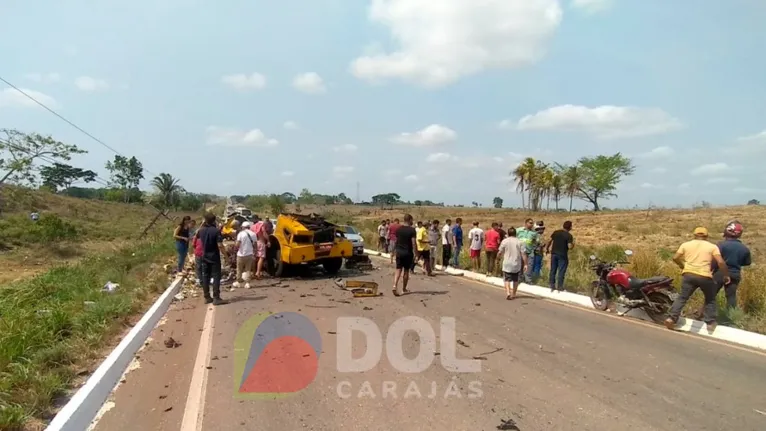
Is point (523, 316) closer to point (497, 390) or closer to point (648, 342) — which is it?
point (648, 342)

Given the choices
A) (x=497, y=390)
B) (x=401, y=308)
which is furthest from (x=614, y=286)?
(x=497, y=390)

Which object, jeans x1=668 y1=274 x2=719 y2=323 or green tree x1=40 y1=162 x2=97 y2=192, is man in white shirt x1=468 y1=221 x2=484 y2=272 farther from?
green tree x1=40 y1=162 x2=97 y2=192

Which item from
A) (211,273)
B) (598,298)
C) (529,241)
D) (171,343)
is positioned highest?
(529,241)

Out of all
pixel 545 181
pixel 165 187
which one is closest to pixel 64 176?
pixel 165 187

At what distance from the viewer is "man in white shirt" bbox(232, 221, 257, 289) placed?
1316 centimetres

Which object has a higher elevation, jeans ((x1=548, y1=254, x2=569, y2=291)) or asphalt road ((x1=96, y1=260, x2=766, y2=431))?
jeans ((x1=548, y1=254, x2=569, y2=291))

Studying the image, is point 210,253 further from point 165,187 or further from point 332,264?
point 165,187

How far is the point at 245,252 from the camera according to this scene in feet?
43.1

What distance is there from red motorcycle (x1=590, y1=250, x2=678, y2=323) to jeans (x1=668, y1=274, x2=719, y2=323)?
0.57 meters

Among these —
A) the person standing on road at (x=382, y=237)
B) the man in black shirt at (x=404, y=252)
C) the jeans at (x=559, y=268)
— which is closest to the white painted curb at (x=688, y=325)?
the jeans at (x=559, y=268)

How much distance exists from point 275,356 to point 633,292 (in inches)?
256

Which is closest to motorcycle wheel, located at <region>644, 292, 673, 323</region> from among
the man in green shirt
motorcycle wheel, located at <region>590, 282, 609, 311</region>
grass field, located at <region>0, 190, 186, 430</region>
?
motorcycle wheel, located at <region>590, 282, 609, 311</region>

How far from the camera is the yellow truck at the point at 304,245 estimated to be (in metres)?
14.8

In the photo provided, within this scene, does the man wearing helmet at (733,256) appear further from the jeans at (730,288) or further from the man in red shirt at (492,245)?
the man in red shirt at (492,245)
